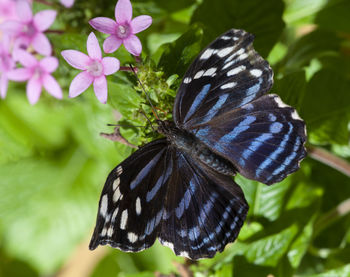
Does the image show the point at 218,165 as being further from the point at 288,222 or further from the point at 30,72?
the point at 30,72

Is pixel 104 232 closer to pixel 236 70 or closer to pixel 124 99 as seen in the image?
pixel 124 99

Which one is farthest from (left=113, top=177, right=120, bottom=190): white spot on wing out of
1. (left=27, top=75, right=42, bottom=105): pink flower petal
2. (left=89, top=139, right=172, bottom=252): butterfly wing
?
(left=27, top=75, right=42, bottom=105): pink flower petal

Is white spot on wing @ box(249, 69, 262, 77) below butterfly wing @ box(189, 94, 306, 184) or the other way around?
the other way around

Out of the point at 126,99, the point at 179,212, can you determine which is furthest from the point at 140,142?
the point at 179,212

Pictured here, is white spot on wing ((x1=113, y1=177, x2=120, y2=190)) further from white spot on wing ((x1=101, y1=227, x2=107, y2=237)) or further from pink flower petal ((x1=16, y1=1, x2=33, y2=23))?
pink flower petal ((x1=16, y1=1, x2=33, y2=23))

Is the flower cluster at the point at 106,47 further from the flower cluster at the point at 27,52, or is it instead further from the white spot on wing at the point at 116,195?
the white spot on wing at the point at 116,195

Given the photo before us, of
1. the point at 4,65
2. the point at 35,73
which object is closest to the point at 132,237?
the point at 35,73
